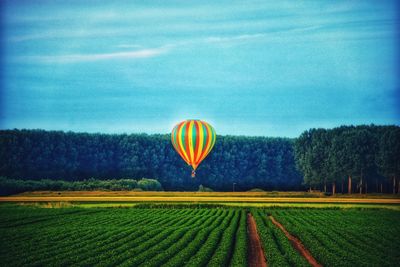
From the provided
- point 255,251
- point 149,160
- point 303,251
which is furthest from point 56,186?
point 303,251

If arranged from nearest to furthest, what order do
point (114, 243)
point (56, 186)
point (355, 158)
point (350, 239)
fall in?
point (114, 243) < point (350, 239) < point (56, 186) < point (355, 158)

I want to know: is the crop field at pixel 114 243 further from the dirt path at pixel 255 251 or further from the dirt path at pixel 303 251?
the dirt path at pixel 303 251

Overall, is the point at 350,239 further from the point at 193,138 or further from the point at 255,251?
the point at 193,138

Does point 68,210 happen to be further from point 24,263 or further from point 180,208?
point 24,263

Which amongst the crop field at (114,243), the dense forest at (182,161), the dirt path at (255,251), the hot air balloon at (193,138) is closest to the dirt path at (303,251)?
the dirt path at (255,251)

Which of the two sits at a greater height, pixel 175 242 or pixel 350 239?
pixel 350 239

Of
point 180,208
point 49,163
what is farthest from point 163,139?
point 180,208

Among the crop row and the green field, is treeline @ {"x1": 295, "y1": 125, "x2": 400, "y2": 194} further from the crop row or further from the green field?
the green field
